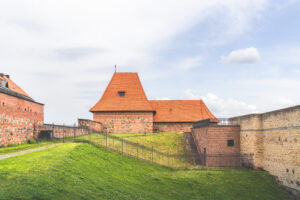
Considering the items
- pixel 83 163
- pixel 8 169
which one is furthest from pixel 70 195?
pixel 83 163

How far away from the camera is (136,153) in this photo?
20281mm

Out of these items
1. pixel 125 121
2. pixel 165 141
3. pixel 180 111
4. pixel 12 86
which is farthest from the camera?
pixel 180 111

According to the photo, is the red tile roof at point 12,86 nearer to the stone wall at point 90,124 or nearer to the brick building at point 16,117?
the brick building at point 16,117

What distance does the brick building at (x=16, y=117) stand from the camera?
18.6 m

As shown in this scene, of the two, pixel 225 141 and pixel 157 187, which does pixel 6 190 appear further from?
pixel 225 141

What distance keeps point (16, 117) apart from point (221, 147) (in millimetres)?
15552

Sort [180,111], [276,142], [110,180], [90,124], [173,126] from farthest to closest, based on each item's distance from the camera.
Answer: [180,111]
[173,126]
[90,124]
[276,142]
[110,180]

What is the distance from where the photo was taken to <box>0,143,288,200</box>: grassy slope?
8.90 meters

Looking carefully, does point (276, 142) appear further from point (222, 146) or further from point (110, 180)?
point (110, 180)

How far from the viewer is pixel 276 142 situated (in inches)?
630

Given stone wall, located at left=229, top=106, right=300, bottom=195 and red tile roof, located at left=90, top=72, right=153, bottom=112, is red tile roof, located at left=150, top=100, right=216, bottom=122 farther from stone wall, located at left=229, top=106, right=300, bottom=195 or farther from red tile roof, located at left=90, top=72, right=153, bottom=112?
stone wall, located at left=229, top=106, right=300, bottom=195

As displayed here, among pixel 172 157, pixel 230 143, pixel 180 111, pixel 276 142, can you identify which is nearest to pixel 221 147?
pixel 230 143

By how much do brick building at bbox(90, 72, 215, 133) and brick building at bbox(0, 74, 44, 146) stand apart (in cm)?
783

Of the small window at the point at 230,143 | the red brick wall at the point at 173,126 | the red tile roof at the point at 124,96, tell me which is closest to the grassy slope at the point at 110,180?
the small window at the point at 230,143
